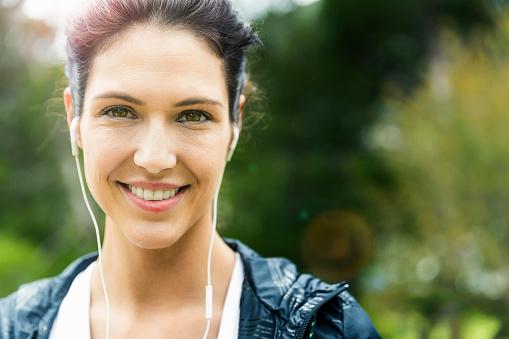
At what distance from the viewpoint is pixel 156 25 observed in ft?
4.87

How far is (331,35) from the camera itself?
780 cm

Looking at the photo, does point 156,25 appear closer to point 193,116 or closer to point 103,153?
point 193,116

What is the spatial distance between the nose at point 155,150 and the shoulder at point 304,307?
47cm

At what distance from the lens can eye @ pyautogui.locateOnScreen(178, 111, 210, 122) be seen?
59.4 inches

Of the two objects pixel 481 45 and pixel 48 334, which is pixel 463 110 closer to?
pixel 481 45

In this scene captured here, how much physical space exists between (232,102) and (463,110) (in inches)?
246

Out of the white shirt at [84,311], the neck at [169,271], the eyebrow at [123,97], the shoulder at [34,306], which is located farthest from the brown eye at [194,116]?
the shoulder at [34,306]

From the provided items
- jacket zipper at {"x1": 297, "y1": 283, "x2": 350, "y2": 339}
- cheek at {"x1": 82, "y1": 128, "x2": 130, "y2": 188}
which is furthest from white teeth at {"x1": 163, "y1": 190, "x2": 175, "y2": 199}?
jacket zipper at {"x1": 297, "y1": 283, "x2": 350, "y2": 339}

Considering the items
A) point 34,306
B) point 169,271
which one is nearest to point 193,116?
point 169,271

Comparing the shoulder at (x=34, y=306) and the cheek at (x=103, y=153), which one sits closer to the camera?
the cheek at (x=103, y=153)

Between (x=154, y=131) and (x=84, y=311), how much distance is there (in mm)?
633

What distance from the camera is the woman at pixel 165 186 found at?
1.47m

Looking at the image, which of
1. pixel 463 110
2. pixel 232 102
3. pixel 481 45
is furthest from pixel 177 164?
pixel 481 45

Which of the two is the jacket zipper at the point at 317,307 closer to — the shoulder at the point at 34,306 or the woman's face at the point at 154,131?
the woman's face at the point at 154,131
